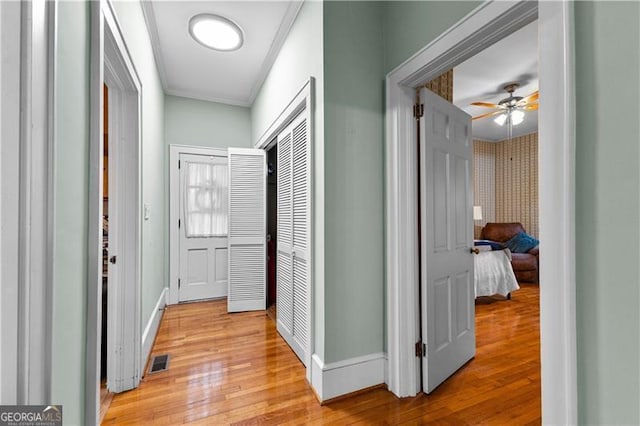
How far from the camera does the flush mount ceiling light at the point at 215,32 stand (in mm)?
2445

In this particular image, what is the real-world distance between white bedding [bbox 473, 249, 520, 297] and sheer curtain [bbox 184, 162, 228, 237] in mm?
A: 3383

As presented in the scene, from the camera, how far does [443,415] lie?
1.68m

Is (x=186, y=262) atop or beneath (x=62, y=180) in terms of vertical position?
beneath

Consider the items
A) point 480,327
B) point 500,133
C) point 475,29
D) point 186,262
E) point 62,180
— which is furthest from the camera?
point 500,133

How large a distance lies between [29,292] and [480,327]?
350cm

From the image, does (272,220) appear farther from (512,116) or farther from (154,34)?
(512,116)

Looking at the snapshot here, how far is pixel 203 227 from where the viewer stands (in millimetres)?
3992

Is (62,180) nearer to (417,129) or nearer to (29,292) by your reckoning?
(29,292)

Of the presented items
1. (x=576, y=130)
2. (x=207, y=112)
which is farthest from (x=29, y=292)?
(x=207, y=112)

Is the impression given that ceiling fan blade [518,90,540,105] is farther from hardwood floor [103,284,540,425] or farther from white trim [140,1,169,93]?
white trim [140,1,169,93]

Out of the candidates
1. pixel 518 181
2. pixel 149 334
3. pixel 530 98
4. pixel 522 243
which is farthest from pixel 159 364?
pixel 518 181

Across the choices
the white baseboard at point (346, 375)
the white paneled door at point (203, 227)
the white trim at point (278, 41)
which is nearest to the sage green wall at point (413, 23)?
the white trim at point (278, 41)

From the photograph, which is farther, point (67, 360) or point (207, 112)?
point (207, 112)

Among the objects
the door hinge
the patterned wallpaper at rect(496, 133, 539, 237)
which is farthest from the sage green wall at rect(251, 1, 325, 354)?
the patterned wallpaper at rect(496, 133, 539, 237)
